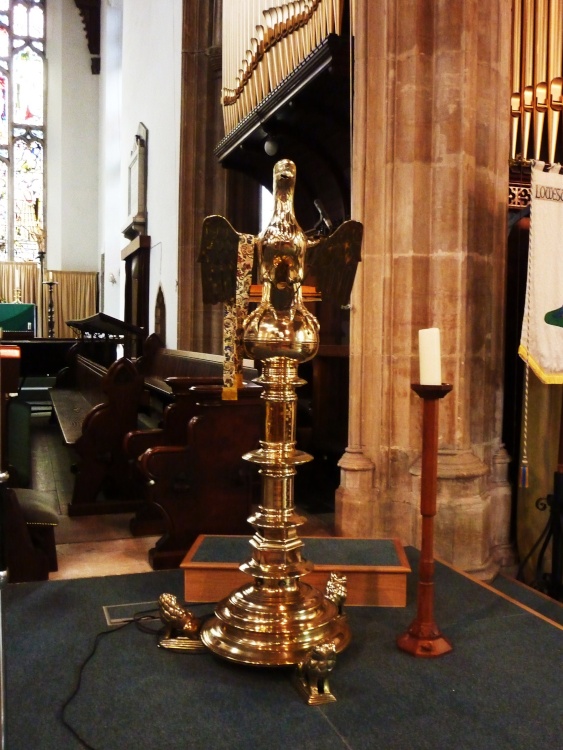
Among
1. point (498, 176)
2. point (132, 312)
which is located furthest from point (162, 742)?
point (132, 312)

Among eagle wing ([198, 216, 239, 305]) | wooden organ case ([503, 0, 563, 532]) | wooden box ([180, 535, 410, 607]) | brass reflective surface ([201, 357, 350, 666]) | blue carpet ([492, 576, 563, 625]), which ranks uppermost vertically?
wooden organ case ([503, 0, 563, 532])

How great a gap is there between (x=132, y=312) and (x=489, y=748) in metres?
9.03

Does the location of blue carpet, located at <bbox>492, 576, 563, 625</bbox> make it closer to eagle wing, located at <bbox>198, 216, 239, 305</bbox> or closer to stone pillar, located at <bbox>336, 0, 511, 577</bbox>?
stone pillar, located at <bbox>336, 0, 511, 577</bbox>

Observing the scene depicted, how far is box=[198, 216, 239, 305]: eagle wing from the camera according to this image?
62.9 inches

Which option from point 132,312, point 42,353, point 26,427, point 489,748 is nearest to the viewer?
point 489,748

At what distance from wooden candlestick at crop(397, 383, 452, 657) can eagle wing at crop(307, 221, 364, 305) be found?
1.01ft

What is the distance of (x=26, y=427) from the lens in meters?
3.29

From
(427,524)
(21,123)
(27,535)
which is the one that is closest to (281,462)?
(427,524)

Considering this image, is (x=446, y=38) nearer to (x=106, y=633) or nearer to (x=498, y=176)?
(x=498, y=176)

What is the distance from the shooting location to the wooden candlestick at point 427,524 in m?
1.56

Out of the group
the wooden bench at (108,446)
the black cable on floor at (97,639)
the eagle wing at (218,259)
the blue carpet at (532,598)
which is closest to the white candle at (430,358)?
the eagle wing at (218,259)

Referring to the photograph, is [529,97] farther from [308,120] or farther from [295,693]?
[295,693]

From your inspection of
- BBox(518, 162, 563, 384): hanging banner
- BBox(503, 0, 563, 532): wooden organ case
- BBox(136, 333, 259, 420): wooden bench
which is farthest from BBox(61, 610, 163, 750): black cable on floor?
BBox(503, 0, 563, 532): wooden organ case

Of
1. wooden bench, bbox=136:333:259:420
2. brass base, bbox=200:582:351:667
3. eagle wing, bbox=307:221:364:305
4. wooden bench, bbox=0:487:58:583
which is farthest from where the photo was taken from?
wooden bench, bbox=136:333:259:420
